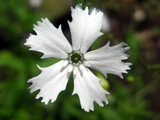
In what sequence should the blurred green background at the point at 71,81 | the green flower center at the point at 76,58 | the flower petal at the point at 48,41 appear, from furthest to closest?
the blurred green background at the point at 71,81 → the green flower center at the point at 76,58 → the flower petal at the point at 48,41

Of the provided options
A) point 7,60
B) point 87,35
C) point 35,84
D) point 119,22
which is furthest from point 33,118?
point 119,22

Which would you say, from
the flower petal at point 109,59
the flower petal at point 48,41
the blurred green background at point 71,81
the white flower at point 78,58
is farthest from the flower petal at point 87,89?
the blurred green background at point 71,81

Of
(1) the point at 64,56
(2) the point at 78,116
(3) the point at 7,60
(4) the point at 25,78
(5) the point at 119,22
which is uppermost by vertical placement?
(5) the point at 119,22

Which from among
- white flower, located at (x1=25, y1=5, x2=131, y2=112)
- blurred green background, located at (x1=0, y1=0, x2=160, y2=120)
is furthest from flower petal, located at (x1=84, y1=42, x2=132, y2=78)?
blurred green background, located at (x1=0, y1=0, x2=160, y2=120)

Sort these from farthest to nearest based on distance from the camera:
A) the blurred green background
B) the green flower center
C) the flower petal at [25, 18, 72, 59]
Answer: the blurred green background < the green flower center < the flower petal at [25, 18, 72, 59]

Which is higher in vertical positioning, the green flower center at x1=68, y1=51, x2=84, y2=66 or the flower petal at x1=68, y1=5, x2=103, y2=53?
the flower petal at x1=68, y1=5, x2=103, y2=53

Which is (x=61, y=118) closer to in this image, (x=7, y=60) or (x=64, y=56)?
(x=7, y=60)

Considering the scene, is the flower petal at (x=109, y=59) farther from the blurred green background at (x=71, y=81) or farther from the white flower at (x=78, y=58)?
the blurred green background at (x=71, y=81)

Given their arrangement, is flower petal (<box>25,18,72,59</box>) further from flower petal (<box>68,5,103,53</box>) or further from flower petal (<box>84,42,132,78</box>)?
flower petal (<box>84,42,132,78</box>)
